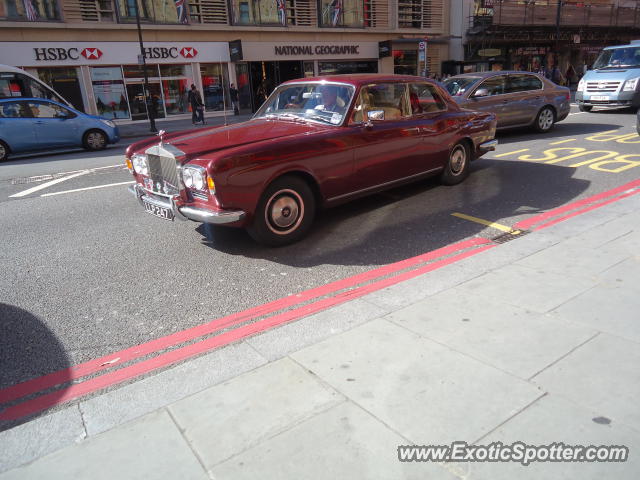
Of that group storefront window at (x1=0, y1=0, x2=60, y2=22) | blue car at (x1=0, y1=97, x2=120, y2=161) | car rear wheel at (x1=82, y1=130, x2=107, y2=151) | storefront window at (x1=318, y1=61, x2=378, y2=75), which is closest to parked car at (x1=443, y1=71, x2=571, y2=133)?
car rear wheel at (x1=82, y1=130, x2=107, y2=151)

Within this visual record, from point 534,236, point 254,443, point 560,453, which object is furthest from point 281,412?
point 534,236

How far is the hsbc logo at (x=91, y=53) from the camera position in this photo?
2170cm

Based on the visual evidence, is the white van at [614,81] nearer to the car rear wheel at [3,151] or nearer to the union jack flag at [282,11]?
the union jack flag at [282,11]

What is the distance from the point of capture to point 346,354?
3.03m

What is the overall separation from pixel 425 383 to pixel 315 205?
9.95 ft

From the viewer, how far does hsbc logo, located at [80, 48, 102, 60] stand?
854 inches

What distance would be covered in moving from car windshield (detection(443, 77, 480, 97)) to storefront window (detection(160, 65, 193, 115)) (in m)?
16.9

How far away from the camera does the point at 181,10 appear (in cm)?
2358

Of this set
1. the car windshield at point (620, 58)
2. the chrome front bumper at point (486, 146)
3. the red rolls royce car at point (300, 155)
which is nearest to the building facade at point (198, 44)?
the car windshield at point (620, 58)

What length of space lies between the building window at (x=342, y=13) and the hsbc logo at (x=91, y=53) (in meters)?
12.6

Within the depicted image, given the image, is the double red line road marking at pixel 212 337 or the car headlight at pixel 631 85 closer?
the double red line road marking at pixel 212 337

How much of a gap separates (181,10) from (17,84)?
11380 millimetres

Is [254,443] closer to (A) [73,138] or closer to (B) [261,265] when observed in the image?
(B) [261,265]

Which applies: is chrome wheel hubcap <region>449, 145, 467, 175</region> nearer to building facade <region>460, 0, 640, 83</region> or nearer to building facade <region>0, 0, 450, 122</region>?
building facade <region>0, 0, 450, 122</region>
